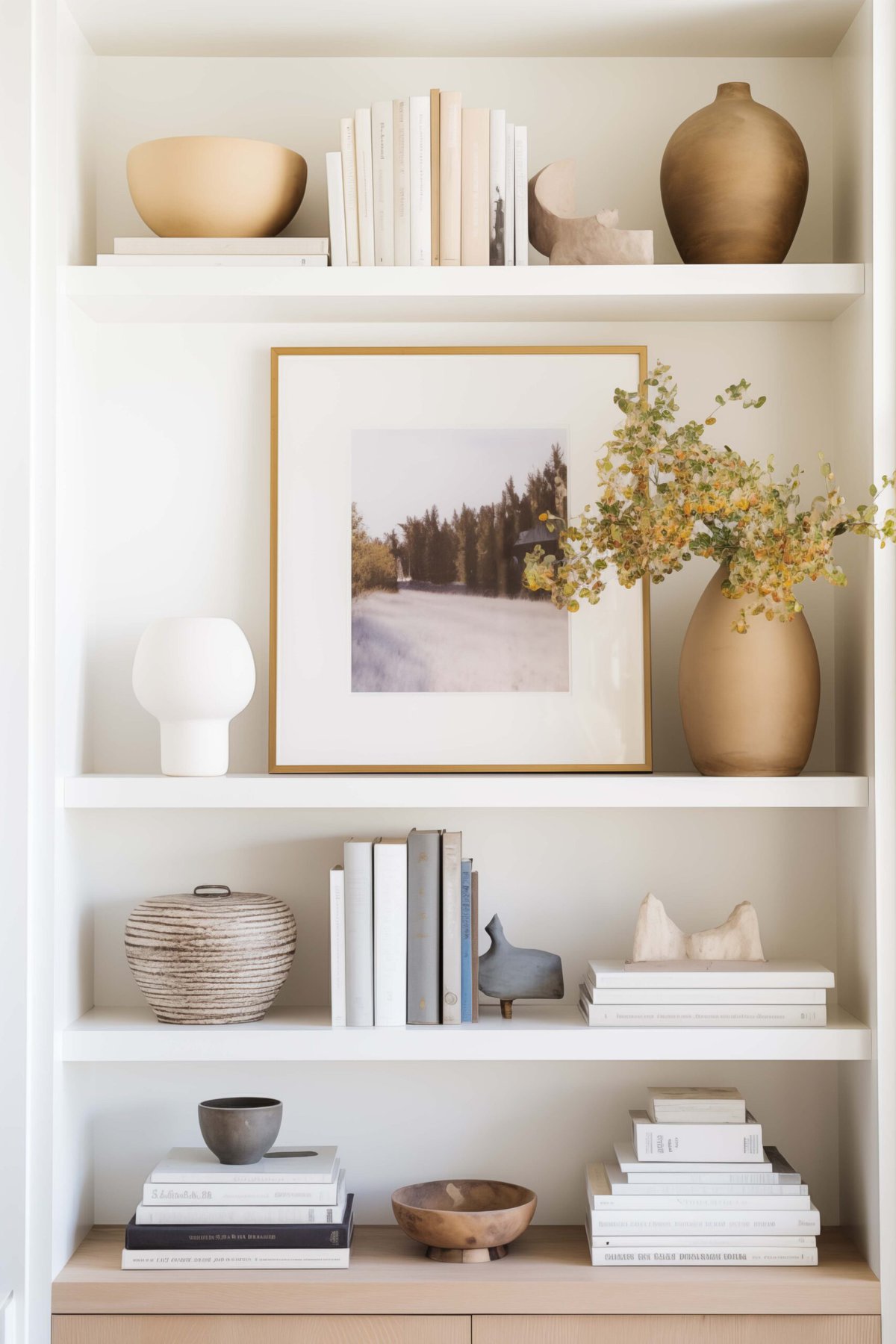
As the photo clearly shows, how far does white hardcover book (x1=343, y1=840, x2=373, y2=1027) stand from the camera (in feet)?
5.69

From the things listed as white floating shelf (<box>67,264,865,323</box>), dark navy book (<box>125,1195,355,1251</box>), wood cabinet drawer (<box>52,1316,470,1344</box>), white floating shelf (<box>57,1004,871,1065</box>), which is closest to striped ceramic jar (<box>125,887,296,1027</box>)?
white floating shelf (<box>57,1004,871,1065</box>)

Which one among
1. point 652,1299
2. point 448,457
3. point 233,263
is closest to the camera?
point 652,1299

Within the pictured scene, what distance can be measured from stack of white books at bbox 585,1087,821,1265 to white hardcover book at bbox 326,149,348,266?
1343 mm

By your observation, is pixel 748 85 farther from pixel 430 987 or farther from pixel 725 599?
pixel 430 987

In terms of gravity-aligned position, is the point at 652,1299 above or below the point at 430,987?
below

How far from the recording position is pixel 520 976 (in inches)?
70.3

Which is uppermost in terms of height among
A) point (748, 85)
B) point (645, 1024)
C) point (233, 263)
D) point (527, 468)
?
point (748, 85)

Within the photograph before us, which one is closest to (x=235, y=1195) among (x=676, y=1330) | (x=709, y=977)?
(x=676, y=1330)

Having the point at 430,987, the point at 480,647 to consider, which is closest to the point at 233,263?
the point at 480,647

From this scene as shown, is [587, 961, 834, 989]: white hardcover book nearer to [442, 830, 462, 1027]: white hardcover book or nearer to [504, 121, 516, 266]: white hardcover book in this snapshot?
[442, 830, 462, 1027]: white hardcover book

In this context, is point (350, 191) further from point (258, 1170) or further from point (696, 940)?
point (258, 1170)

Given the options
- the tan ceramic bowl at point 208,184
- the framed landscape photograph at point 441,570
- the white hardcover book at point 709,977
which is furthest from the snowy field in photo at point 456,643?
the tan ceramic bowl at point 208,184

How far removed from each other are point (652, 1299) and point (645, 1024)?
1.18ft

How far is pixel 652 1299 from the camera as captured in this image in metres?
1.64
